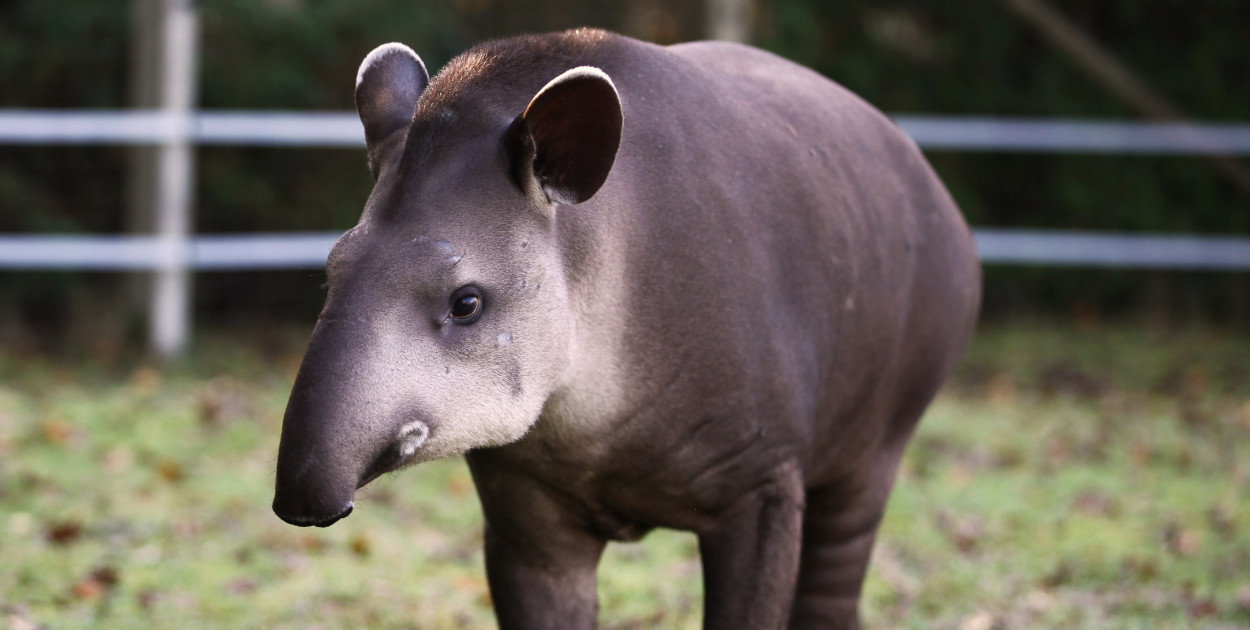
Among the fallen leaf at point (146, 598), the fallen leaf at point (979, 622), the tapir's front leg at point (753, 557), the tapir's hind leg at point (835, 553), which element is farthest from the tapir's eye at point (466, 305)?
the fallen leaf at point (979, 622)

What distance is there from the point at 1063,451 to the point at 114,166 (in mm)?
5849

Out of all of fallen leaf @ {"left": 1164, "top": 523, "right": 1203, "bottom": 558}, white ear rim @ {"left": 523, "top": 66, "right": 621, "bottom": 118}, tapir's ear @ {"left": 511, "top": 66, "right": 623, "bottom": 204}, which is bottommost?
fallen leaf @ {"left": 1164, "top": 523, "right": 1203, "bottom": 558}

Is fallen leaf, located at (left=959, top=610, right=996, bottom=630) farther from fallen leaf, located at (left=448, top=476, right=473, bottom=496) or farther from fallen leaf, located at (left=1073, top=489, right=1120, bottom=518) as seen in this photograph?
fallen leaf, located at (left=448, top=476, right=473, bottom=496)

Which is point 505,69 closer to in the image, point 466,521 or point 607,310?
point 607,310

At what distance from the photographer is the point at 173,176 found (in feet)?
26.7

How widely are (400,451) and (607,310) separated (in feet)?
1.65

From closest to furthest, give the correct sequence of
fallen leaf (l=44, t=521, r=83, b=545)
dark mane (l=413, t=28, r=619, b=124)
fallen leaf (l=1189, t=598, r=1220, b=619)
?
1. dark mane (l=413, t=28, r=619, b=124)
2. fallen leaf (l=1189, t=598, r=1220, b=619)
3. fallen leaf (l=44, t=521, r=83, b=545)

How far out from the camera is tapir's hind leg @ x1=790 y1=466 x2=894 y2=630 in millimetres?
3631

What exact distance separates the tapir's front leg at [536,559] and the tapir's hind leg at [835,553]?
0.75 metres

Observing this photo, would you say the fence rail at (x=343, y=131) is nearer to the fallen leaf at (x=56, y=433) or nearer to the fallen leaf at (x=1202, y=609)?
the fallen leaf at (x=56, y=433)

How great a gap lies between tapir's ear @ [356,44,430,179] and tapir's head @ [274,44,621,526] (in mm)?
57

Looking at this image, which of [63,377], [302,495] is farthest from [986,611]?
[63,377]

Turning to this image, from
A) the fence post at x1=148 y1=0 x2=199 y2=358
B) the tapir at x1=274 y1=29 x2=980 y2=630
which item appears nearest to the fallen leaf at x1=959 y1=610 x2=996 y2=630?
the tapir at x1=274 y1=29 x2=980 y2=630

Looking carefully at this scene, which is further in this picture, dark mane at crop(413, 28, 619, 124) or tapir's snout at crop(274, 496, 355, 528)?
dark mane at crop(413, 28, 619, 124)
